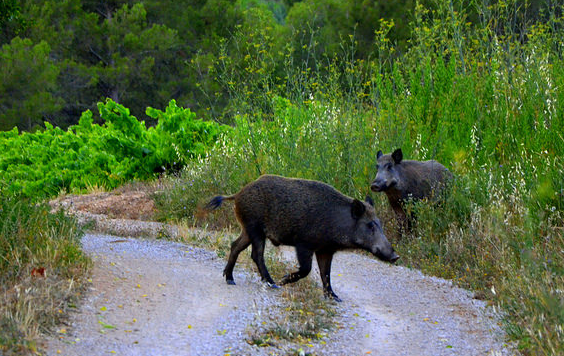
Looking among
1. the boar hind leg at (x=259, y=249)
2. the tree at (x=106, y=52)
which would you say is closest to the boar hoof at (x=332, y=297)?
the boar hind leg at (x=259, y=249)

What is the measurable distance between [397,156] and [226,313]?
437 cm

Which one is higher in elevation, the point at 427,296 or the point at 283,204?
the point at 283,204

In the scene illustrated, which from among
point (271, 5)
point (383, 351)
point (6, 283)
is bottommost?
point (271, 5)

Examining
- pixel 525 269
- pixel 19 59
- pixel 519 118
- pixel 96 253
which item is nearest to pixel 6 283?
pixel 96 253

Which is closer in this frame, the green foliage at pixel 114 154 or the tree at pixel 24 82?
the green foliage at pixel 114 154

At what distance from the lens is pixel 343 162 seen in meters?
11.5

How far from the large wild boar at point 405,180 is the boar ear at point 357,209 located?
2.45 meters

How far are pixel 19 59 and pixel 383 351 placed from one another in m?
22.3

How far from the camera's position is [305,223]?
7.79 m

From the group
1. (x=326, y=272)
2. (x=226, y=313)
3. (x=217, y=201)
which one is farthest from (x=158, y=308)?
(x=326, y=272)

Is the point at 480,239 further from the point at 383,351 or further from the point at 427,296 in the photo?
the point at 383,351

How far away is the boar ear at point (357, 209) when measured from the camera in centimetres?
766

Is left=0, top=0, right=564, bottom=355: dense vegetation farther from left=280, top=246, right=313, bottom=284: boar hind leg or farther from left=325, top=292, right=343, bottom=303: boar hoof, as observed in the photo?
left=280, top=246, right=313, bottom=284: boar hind leg

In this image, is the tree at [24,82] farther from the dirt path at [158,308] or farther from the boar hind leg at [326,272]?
the boar hind leg at [326,272]
